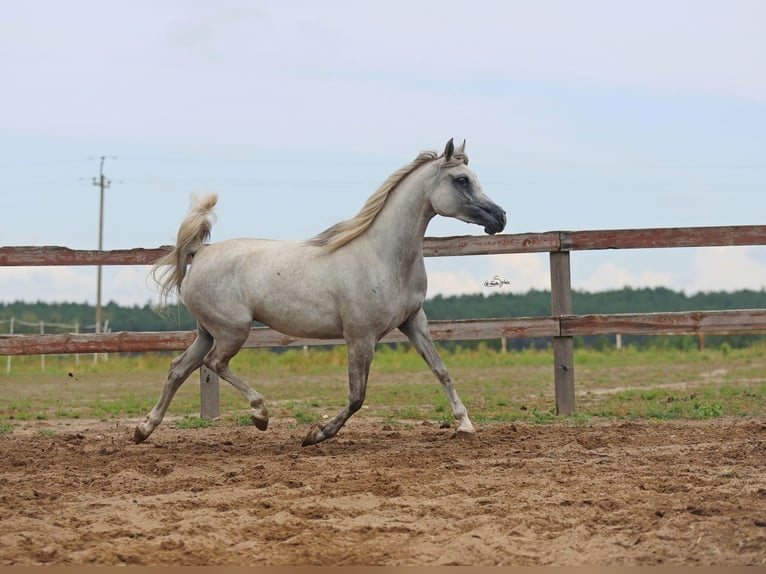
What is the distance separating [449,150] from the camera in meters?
7.02

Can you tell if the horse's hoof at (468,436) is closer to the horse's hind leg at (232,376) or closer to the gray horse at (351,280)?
the gray horse at (351,280)

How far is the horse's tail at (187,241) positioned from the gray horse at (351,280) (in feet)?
0.95

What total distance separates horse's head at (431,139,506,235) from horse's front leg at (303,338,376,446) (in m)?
1.12

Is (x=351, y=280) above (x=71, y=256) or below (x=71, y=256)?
below

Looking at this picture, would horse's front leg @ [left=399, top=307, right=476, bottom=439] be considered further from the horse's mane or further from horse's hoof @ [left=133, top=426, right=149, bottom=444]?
horse's hoof @ [left=133, top=426, right=149, bottom=444]

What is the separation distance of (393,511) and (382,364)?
47.8ft

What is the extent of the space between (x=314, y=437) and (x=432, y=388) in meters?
5.88

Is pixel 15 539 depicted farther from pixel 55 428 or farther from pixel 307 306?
pixel 55 428

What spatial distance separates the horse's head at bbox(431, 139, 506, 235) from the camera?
273 inches

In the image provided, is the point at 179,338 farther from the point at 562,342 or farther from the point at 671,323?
the point at 671,323

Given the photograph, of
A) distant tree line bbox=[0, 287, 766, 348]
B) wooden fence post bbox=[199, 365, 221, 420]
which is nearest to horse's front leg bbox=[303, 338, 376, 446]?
wooden fence post bbox=[199, 365, 221, 420]

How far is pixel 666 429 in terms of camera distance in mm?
7441

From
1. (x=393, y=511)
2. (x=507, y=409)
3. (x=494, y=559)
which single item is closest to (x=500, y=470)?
(x=393, y=511)

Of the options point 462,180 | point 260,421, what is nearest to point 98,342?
point 260,421
